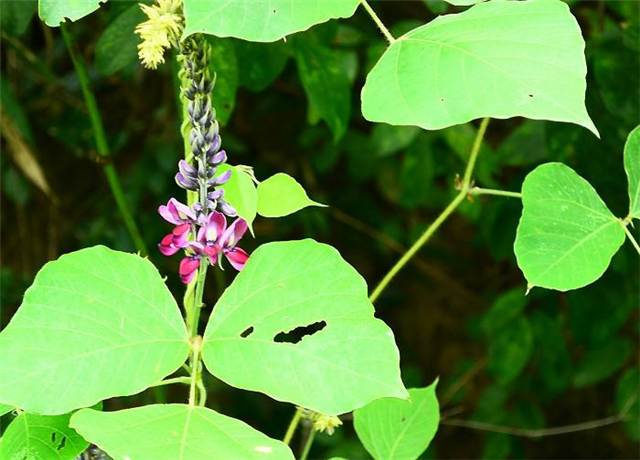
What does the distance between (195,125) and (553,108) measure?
0.26m

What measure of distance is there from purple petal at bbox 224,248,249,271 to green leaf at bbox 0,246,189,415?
57mm

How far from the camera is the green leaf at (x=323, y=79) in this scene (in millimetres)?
1267

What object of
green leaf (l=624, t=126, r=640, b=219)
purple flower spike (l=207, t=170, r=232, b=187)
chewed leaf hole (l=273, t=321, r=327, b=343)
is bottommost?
chewed leaf hole (l=273, t=321, r=327, b=343)

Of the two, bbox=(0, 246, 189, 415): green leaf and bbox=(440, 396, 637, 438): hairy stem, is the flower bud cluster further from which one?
bbox=(440, 396, 637, 438): hairy stem

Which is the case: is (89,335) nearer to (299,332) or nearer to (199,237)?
(199,237)

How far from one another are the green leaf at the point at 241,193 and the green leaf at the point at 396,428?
0.27 meters

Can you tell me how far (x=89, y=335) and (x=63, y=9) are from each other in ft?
0.88

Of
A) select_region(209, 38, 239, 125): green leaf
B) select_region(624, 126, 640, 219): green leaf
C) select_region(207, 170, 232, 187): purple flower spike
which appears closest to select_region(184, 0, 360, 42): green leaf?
select_region(207, 170, 232, 187): purple flower spike

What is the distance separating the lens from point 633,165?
0.83 m

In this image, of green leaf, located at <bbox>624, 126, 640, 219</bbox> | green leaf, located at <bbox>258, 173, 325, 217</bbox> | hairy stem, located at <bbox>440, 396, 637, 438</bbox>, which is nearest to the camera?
green leaf, located at <bbox>258, 173, 325, 217</bbox>

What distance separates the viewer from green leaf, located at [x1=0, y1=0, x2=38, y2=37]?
1.27 meters

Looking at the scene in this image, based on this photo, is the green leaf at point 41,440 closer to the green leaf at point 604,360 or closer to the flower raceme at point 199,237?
the flower raceme at point 199,237

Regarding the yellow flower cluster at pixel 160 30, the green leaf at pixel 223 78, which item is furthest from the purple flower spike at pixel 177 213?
the green leaf at pixel 223 78

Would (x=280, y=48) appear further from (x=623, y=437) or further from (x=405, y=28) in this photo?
(x=623, y=437)
